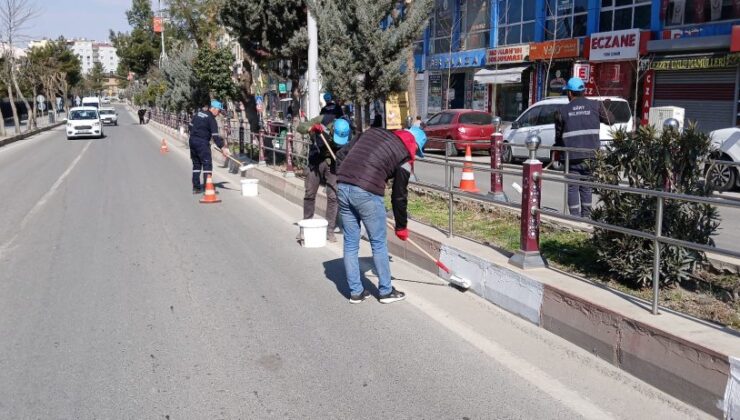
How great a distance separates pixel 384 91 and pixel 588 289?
8.62m

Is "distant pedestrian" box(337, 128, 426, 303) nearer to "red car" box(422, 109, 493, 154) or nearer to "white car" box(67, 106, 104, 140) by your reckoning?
"red car" box(422, 109, 493, 154)

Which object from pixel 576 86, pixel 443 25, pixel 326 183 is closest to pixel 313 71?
pixel 326 183

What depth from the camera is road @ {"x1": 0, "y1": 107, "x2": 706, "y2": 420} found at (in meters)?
4.21

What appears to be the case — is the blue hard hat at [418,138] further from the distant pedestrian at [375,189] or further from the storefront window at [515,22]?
the storefront window at [515,22]

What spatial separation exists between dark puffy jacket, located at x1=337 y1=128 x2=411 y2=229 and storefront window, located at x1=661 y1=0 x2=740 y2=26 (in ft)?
61.9

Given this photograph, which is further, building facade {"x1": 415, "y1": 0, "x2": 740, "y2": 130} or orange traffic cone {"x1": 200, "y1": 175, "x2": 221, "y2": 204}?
building facade {"x1": 415, "y1": 0, "x2": 740, "y2": 130}

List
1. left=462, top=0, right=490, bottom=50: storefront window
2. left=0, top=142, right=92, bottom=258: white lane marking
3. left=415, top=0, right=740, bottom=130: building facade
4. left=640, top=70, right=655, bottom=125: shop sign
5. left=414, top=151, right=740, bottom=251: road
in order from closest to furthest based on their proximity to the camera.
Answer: left=414, top=151, right=740, bottom=251: road → left=0, top=142, right=92, bottom=258: white lane marking → left=415, top=0, right=740, bottom=130: building facade → left=640, top=70, right=655, bottom=125: shop sign → left=462, top=0, right=490, bottom=50: storefront window

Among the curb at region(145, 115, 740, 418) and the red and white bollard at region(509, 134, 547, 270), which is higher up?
the red and white bollard at region(509, 134, 547, 270)

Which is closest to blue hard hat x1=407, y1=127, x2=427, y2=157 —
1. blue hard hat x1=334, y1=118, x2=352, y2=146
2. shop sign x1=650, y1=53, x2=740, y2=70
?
blue hard hat x1=334, y1=118, x2=352, y2=146

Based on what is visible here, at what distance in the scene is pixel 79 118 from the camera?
3862cm

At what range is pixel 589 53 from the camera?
24.9 metres

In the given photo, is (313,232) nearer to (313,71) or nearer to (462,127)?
(313,71)

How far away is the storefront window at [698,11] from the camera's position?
68.1 ft

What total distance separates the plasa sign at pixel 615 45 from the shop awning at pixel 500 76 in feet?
13.4
